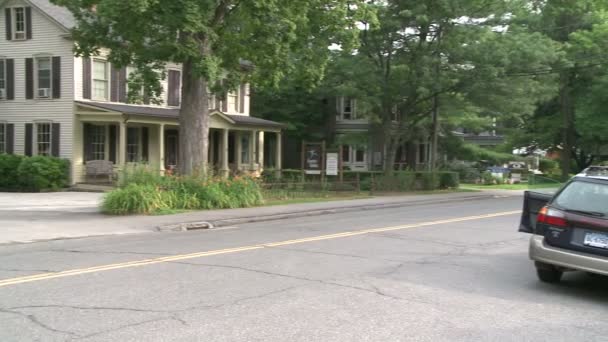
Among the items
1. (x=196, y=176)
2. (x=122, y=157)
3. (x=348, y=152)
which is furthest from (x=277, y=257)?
(x=348, y=152)

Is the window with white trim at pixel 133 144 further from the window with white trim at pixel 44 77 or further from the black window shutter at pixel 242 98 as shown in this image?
the black window shutter at pixel 242 98

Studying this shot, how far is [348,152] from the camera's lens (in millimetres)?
44625

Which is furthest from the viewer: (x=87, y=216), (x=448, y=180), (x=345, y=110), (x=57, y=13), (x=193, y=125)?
(x=345, y=110)

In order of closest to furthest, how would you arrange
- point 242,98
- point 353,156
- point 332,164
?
point 332,164
point 242,98
point 353,156

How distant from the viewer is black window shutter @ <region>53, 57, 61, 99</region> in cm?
2648

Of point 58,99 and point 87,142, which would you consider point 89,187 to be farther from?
point 58,99

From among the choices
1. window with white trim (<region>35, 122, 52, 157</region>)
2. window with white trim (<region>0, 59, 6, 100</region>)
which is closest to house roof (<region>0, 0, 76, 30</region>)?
window with white trim (<region>0, 59, 6, 100</region>)

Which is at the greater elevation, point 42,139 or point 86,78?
point 86,78

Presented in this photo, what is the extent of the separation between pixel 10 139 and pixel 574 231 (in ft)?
85.8

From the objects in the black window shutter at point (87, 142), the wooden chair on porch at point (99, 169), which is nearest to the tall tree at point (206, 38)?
the wooden chair on porch at point (99, 169)

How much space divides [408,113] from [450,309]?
25272mm

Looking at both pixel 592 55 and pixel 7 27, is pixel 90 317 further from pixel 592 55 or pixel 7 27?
pixel 592 55

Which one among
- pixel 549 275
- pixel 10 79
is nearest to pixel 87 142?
pixel 10 79

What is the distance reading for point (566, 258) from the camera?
7.66 m
